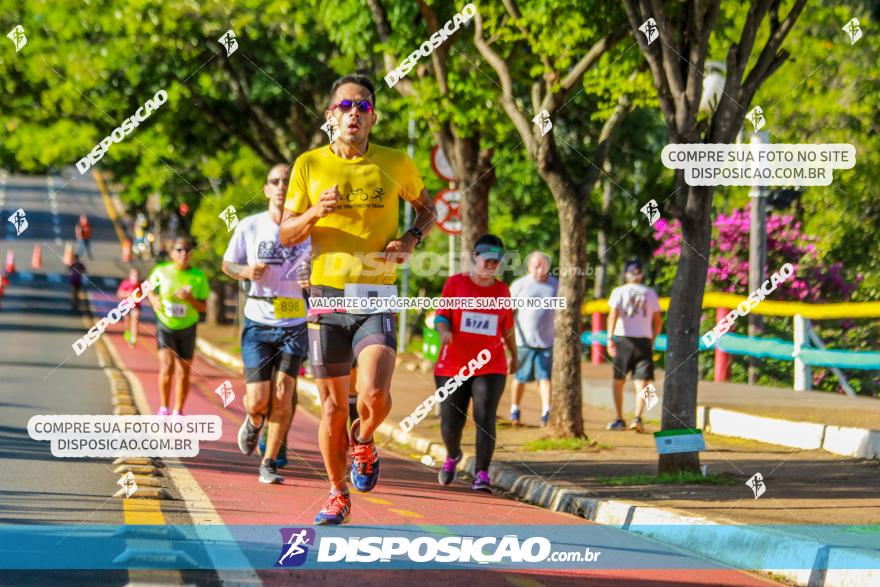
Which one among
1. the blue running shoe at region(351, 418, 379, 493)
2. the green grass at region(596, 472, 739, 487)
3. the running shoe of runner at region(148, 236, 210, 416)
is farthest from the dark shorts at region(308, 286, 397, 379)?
the running shoe of runner at region(148, 236, 210, 416)

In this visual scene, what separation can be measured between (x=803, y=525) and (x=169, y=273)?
7829mm

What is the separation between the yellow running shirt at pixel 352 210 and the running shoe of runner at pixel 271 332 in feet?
10.3

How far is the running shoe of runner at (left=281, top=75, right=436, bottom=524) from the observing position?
27.6 ft

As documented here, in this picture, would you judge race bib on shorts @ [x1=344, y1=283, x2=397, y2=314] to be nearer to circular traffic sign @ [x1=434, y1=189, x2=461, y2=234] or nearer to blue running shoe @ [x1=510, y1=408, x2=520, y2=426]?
blue running shoe @ [x1=510, y1=408, x2=520, y2=426]

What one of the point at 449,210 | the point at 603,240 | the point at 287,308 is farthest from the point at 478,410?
the point at 603,240

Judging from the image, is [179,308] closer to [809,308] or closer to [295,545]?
[809,308]

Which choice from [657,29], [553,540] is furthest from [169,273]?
[553,540]

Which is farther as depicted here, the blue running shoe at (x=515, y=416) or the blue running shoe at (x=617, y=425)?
the blue running shoe at (x=515, y=416)

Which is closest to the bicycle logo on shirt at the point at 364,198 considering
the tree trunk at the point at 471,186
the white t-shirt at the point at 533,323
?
the tree trunk at the point at 471,186

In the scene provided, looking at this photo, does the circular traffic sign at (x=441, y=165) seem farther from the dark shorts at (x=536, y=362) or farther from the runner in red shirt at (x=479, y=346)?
the runner in red shirt at (x=479, y=346)

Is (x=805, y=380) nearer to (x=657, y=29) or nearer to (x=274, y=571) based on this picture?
(x=657, y=29)

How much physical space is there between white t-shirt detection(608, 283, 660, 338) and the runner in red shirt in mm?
5227

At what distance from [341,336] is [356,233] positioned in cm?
60

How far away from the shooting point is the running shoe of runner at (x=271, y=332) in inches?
464
